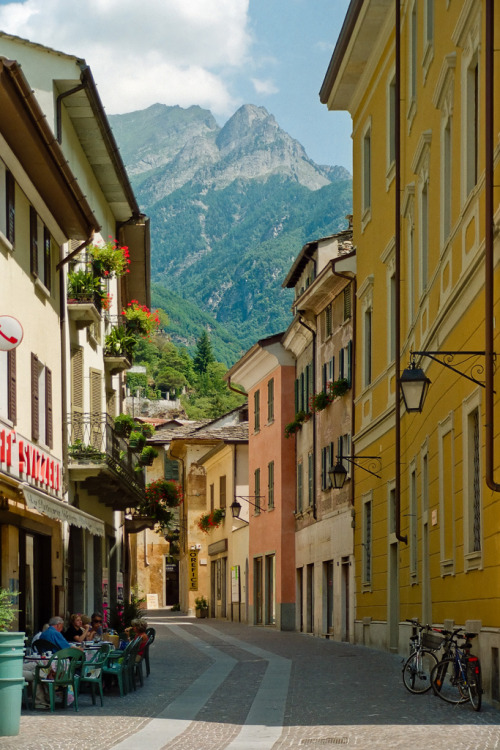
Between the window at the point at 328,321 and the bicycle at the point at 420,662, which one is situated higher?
the window at the point at 328,321

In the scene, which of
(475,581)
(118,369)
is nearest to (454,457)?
(475,581)

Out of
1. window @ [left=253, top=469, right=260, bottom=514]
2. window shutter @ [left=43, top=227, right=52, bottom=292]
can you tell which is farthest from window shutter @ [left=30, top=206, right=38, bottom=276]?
window @ [left=253, top=469, right=260, bottom=514]

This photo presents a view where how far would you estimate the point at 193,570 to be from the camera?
63.2m

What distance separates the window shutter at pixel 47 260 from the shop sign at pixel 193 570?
4075 cm

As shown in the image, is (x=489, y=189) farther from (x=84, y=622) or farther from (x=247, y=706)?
(x=84, y=622)

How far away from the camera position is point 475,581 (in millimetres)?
15914

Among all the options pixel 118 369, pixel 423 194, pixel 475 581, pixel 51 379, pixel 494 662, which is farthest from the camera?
pixel 118 369

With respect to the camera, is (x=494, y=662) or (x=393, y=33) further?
(x=393, y=33)

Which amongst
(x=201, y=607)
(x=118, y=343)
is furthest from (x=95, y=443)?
(x=201, y=607)

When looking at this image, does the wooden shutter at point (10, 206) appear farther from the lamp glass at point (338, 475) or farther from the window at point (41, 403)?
the lamp glass at point (338, 475)

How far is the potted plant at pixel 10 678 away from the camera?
11.9 m

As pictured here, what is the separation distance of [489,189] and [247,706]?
20.7 ft

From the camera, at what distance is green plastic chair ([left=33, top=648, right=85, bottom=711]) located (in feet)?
46.6

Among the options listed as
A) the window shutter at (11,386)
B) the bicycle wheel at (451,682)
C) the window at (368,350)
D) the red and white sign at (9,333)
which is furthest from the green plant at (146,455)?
the bicycle wheel at (451,682)
